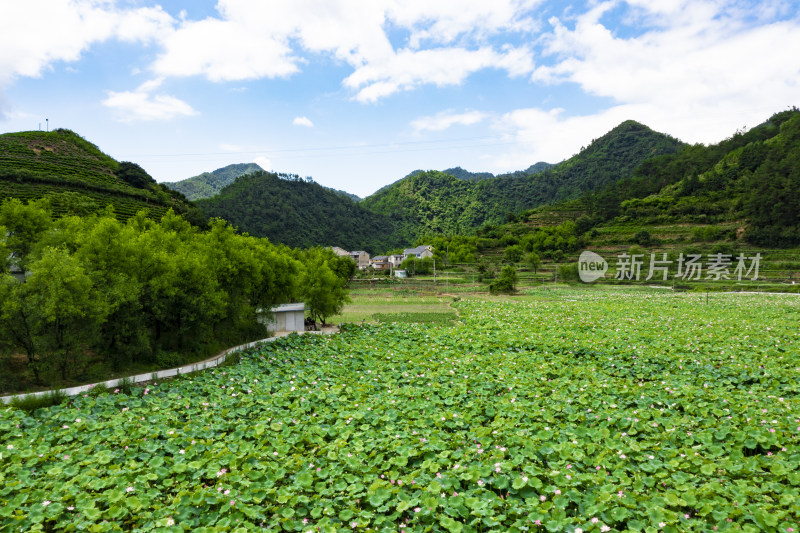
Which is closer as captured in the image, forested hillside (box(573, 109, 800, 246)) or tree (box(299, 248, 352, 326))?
tree (box(299, 248, 352, 326))

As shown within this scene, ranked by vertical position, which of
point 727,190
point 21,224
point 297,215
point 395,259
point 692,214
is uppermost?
point 727,190

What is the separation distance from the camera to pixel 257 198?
83.0 meters

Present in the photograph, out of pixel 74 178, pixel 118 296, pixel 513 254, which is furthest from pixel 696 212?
pixel 74 178

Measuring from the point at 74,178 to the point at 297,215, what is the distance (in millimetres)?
41318

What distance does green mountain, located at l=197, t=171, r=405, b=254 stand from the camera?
249 ft

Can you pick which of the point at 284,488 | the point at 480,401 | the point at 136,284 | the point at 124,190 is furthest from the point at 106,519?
the point at 124,190

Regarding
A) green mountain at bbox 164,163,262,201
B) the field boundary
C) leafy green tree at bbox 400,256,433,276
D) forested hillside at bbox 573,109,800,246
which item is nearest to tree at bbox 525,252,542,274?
leafy green tree at bbox 400,256,433,276

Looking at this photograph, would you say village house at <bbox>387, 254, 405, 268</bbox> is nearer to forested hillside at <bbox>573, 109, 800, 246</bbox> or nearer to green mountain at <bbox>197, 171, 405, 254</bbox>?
green mountain at <bbox>197, 171, 405, 254</bbox>

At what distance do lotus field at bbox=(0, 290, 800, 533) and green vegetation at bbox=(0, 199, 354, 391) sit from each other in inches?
114

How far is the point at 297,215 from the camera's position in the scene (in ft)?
278

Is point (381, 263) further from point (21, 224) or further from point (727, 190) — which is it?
point (21, 224)

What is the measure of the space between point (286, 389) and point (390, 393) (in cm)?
285

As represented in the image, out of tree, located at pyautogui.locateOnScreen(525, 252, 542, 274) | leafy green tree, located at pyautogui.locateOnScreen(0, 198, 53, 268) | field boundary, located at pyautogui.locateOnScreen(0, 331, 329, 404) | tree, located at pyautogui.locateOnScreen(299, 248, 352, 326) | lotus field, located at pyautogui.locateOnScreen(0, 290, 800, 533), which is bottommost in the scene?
field boundary, located at pyautogui.locateOnScreen(0, 331, 329, 404)

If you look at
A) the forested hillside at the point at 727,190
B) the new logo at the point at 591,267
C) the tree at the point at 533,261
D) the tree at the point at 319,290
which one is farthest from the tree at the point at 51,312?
the forested hillside at the point at 727,190
